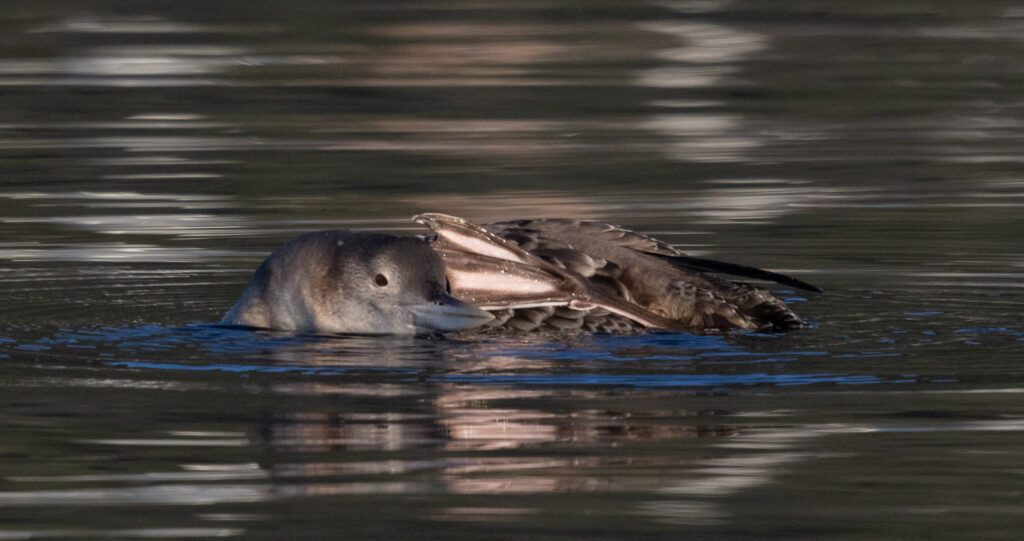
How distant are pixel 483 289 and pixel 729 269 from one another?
913 millimetres

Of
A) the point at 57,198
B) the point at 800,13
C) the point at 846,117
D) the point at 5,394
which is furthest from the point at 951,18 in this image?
the point at 5,394

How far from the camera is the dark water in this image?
5.14 meters

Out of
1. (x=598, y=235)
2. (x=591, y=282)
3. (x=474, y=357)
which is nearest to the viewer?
(x=474, y=357)

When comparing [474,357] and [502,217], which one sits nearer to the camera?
[474,357]

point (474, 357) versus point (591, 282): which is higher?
point (591, 282)

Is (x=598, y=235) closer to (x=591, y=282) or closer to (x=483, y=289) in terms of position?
(x=591, y=282)

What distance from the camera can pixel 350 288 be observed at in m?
7.17

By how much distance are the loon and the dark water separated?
126mm

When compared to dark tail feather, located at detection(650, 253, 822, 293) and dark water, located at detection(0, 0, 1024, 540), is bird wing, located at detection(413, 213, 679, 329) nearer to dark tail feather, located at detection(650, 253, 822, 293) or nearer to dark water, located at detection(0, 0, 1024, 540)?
dark water, located at detection(0, 0, 1024, 540)

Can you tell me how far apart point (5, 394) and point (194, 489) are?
4.59ft

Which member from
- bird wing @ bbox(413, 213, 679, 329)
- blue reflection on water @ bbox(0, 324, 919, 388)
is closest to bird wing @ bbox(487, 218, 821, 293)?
bird wing @ bbox(413, 213, 679, 329)

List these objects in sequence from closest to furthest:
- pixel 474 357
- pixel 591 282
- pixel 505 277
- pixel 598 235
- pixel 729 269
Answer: pixel 474 357, pixel 505 277, pixel 591 282, pixel 729 269, pixel 598 235

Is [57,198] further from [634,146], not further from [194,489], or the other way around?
[194,489]

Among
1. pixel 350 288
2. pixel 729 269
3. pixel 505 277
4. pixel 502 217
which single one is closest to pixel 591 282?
pixel 505 277
